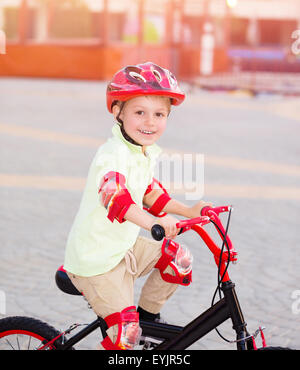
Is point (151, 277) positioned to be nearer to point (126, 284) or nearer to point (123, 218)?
point (126, 284)

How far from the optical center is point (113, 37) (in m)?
28.5

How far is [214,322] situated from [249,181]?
614cm

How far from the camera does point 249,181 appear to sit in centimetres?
901

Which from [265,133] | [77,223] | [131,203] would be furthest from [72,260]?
[265,133]

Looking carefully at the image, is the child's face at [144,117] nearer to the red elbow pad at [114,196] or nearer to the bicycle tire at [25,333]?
the red elbow pad at [114,196]

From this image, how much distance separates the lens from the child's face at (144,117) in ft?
10.1

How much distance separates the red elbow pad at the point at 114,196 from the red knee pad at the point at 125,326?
382 mm

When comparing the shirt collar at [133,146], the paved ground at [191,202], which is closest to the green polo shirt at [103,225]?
the shirt collar at [133,146]

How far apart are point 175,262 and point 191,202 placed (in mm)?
4768

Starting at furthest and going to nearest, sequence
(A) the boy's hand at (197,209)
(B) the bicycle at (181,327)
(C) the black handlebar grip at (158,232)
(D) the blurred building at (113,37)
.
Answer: (D) the blurred building at (113,37) → (A) the boy's hand at (197,209) → (B) the bicycle at (181,327) → (C) the black handlebar grip at (158,232)

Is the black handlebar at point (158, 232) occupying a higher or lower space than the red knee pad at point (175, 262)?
higher

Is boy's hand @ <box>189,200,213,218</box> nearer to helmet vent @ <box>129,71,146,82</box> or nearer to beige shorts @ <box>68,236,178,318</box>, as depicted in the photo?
beige shorts @ <box>68,236,178,318</box>

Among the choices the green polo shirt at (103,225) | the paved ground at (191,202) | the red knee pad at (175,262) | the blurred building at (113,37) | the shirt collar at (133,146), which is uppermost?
the blurred building at (113,37)

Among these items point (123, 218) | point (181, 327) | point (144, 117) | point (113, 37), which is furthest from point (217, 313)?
point (113, 37)
